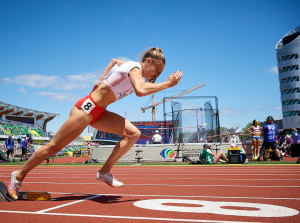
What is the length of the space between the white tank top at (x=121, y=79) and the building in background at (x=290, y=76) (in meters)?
74.8

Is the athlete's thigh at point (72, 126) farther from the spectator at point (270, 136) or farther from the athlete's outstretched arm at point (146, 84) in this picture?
the spectator at point (270, 136)

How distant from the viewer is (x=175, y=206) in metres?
2.89

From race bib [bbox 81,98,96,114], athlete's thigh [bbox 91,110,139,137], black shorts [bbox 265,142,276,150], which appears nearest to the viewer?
race bib [bbox 81,98,96,114]

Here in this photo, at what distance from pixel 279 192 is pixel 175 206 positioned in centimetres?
176

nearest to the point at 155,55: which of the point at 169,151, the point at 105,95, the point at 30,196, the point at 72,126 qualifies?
the point at 105,95

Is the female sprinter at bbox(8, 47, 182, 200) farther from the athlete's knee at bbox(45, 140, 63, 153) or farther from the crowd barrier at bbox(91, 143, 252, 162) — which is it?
the crowd barrier at bbox(91, 143, 252, 162)

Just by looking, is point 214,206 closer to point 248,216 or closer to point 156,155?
point 248,216

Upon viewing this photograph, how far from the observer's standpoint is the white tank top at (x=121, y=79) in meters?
3.22

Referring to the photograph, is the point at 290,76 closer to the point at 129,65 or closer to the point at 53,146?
the point at 129,65

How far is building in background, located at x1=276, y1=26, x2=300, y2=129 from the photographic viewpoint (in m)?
69.8

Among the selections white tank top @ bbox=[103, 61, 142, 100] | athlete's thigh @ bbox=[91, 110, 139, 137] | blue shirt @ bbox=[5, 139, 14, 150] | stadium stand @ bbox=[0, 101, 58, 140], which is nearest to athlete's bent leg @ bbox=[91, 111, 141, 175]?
athlete's thigh @ bbox=[91, 110, 139, 137]

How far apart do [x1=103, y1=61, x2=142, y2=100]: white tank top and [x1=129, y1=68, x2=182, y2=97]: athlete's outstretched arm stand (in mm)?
89

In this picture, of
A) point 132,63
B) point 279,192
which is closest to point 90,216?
point 132,63

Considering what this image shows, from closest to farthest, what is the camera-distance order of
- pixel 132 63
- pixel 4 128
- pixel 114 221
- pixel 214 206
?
pixel 114 221 → pixel 214 206 → pixel 132 63 → pixel 4 128
